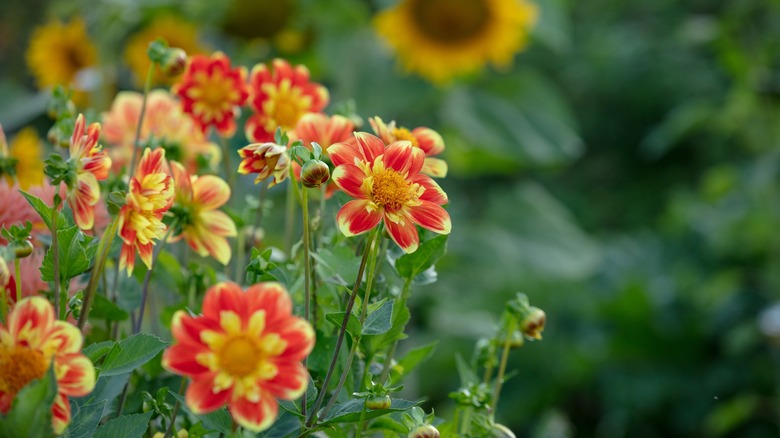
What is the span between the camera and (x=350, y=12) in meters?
1.25

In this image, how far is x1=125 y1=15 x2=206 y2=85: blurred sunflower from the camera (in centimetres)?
126

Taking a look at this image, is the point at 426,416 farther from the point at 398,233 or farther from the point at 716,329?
the point at 716,329

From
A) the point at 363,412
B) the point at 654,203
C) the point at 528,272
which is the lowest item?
the point at 363,412

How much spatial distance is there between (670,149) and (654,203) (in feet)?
0.53

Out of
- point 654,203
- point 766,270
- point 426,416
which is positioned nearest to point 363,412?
point 426,416

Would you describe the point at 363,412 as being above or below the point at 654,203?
below

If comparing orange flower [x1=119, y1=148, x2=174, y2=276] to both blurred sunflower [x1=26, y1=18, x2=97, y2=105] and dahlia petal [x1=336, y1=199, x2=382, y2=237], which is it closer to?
dahlia petal [x1=336, y1=199, x2=382, y2=237]

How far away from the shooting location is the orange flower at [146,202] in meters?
0.25

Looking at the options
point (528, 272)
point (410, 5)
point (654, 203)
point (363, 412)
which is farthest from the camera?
point (654, 203)

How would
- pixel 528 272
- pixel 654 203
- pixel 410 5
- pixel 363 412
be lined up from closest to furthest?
pixel 363 412 → pixel 410 5 → pixel 528 272 → pixel 654 203

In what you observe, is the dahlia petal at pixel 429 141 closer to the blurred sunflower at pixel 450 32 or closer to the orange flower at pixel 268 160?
the orange flower at pixel 268 160

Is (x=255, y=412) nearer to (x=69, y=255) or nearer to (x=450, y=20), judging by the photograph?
(x=69, y=255)

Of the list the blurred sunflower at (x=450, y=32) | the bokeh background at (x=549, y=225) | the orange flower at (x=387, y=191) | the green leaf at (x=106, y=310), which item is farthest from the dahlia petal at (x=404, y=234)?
the blurred sunflower at (x=450, y=32)

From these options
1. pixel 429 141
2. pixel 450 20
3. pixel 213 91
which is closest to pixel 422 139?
pixel 429 141
